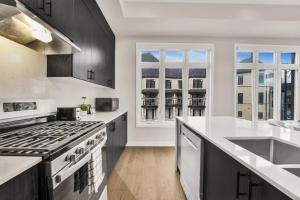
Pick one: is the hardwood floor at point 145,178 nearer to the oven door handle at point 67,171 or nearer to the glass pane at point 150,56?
the oven door handle at point 67,171

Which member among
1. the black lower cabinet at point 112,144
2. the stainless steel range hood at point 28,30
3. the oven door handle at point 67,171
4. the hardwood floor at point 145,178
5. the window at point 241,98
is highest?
the stainless steel range hood at point 28,30

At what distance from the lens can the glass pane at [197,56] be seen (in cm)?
498

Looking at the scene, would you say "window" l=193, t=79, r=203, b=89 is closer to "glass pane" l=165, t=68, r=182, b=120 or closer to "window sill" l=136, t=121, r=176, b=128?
"glass pane" l=165, t=68, r=182, b=120

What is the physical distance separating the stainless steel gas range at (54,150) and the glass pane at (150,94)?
299 centimetres

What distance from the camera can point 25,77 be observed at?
1.94 meters

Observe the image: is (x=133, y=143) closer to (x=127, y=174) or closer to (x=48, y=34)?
(x=127, y=174)

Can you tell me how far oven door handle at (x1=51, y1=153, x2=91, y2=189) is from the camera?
1.04 m

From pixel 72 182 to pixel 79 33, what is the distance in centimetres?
172

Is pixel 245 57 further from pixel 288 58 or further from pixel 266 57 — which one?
pixel 288 58

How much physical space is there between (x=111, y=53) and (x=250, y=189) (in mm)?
3896

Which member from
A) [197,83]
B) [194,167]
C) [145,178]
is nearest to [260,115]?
[197,83]

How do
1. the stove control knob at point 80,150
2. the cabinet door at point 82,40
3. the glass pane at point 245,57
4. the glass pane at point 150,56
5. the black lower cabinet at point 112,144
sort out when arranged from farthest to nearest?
the glass pane at point 245,57 → the glass pane at point 150,56 → the black lower cabinet at point 112,144 → the cabinet door at point 82,40 → the stove control knob at point 80,150

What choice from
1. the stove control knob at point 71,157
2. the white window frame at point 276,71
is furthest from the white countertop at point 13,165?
the white window frame at point 276,71

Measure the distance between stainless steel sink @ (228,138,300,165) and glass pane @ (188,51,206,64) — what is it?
359 cm
